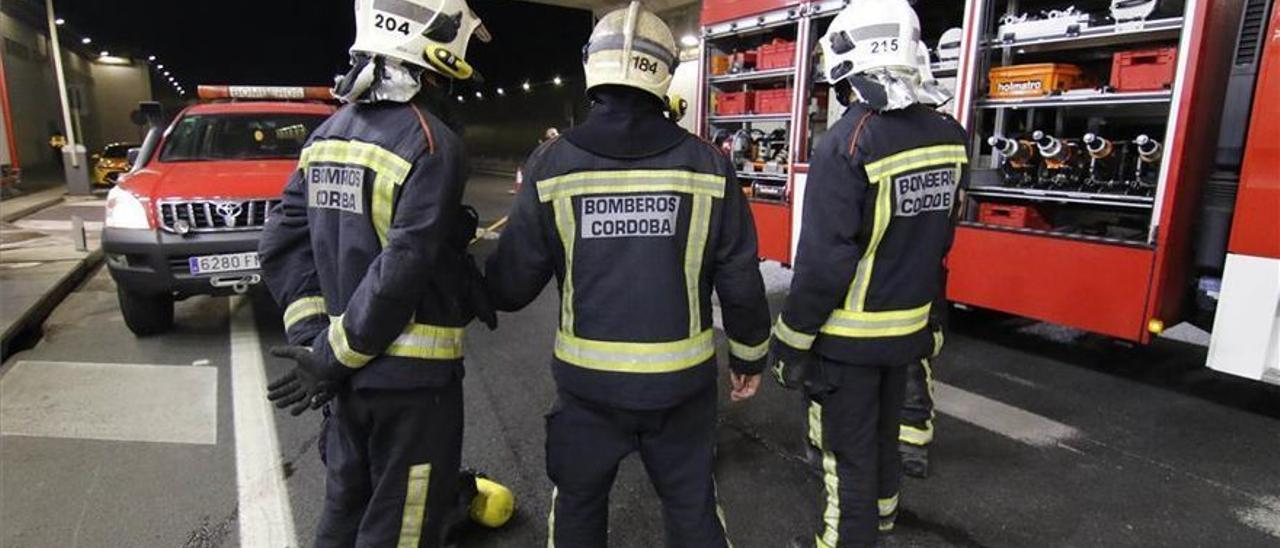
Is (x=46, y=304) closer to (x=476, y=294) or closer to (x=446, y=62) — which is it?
(x=476, y=294)

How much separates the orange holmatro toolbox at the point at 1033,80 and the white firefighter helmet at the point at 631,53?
11.7ft

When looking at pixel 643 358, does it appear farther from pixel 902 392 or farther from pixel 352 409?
pixel 902 392

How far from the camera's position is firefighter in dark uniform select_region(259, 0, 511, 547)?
186cm

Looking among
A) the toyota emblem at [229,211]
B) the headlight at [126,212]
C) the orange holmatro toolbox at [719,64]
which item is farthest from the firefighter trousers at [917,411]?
the headlight at [126,212]

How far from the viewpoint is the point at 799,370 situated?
249cm

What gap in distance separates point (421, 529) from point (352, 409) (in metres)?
0.40

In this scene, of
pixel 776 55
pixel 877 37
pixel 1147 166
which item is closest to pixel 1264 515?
pixel 1147 166

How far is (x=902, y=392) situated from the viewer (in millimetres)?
2559

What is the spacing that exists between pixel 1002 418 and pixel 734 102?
416cm

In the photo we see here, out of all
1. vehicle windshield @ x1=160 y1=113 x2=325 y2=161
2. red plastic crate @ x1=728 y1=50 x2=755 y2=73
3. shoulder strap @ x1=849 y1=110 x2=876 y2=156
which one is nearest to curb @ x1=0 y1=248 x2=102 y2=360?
vehicle windshield @ x1=160 y1=113 x2=325 y2=161

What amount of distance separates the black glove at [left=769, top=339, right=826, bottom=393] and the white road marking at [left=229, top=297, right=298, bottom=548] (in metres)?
1.95

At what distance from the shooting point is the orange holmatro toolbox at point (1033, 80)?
4.51 meters

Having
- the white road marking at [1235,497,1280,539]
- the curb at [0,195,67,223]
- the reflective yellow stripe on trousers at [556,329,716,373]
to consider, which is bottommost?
the curb at [0,195,67,223]

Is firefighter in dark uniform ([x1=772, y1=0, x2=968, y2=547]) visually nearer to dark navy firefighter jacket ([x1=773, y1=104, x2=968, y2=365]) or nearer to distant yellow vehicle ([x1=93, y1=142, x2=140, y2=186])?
dark navy firefighter jacket ([x1=773, y1=104, x2=968, y2=365])
